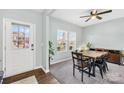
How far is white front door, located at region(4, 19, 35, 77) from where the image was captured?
2.66m

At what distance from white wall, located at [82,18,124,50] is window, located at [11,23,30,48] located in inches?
167

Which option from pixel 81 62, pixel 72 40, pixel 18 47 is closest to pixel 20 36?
pixel 18 47

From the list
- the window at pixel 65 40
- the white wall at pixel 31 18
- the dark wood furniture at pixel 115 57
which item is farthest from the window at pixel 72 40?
the white wall at pixel 31 18

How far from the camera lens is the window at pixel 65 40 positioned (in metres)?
4.74

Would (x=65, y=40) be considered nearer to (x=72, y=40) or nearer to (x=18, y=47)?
(x=72, y=40)

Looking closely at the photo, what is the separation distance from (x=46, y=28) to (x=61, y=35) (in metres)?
1.89

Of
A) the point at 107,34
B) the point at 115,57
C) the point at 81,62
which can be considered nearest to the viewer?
the point at 81,62

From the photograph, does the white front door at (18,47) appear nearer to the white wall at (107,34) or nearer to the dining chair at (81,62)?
the dining chair at (81,62)

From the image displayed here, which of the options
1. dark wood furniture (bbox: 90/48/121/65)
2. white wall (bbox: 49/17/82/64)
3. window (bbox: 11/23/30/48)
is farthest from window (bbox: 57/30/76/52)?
dark wood furniture (bbox: 90/48/121/65)

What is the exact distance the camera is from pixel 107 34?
511 centimetres

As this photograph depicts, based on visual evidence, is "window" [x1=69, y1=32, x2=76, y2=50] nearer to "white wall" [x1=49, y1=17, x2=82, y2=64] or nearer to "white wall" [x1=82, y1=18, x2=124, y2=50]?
"white wall" [x1=49, y1=17, x2=82, y2=64]

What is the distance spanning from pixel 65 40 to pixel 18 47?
9.17 ft

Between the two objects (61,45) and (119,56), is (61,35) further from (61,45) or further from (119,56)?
(119,56)
